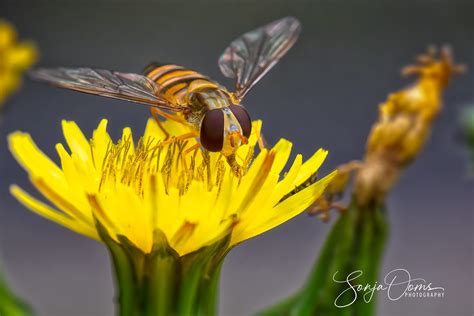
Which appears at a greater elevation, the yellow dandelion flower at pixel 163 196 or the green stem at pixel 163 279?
the yellow dandelion flower at pixel 163 196

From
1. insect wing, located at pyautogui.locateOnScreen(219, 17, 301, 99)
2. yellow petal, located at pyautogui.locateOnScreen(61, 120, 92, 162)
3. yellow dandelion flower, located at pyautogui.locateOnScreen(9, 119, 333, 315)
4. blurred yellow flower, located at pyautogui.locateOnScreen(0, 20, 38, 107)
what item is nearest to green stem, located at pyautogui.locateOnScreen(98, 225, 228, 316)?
yellow dandelion flower, located at pyautogui.locateOnScreen(9, 119, 333, 315)

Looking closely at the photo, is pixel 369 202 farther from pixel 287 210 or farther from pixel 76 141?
pixel 76 141

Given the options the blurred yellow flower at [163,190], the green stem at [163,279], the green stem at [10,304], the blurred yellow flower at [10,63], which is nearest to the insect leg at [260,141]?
the blurred yellow flower at [163,190]

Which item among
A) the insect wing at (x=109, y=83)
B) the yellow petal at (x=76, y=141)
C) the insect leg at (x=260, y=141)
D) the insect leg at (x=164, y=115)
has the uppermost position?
the insect wing at (x=109, y=83)

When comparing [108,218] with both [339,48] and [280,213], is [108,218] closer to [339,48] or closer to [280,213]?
[280,213]

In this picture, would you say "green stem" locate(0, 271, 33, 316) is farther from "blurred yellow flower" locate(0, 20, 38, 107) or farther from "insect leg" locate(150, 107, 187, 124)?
"blurred yellow flower" locate(0, 20, 38, 107)

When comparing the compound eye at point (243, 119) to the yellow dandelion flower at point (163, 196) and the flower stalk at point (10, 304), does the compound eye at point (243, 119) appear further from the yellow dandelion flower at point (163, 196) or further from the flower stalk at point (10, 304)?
the flower stalk at point (10, 304)
